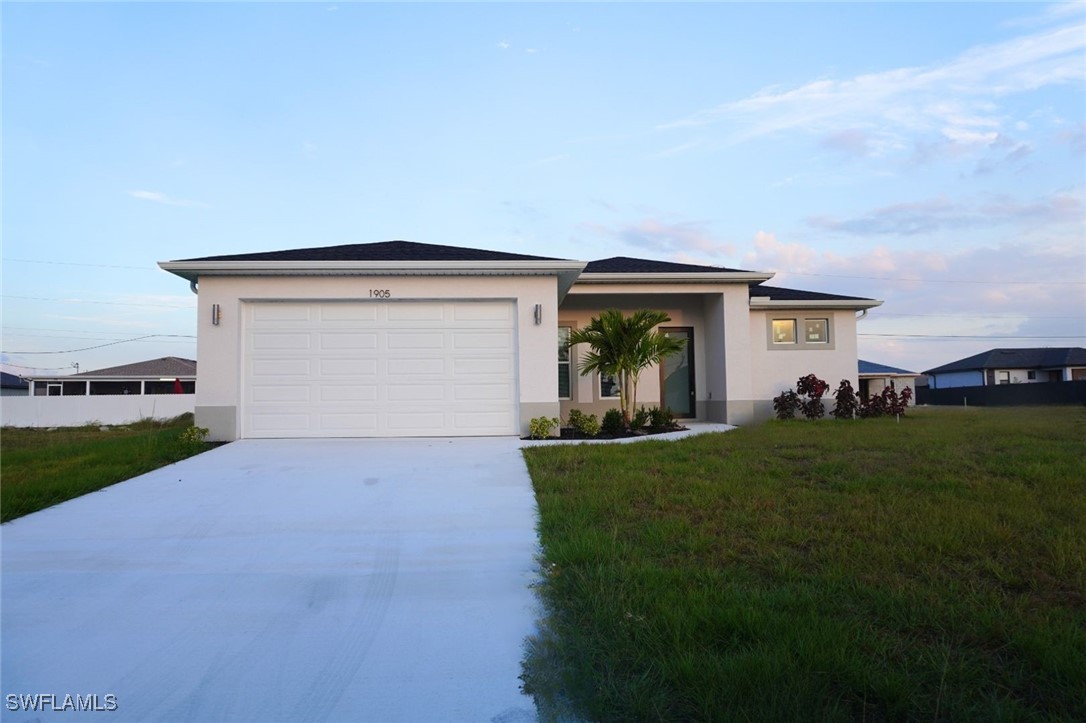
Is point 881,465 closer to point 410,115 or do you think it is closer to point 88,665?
point 88,665

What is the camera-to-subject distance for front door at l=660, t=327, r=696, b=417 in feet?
54.2

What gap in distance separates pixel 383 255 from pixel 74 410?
25.5 metres

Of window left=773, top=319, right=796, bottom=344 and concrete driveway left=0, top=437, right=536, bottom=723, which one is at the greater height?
window left=773, top=319, right=796, bottom=344

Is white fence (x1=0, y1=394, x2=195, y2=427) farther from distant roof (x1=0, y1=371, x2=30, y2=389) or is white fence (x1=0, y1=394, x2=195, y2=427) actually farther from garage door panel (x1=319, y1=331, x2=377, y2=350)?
garage door panel (x1=319, y1=331, x2=377, y2=350)

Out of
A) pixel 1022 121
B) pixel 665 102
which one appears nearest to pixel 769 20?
pixel 665 102

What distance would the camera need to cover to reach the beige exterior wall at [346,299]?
37.2ft

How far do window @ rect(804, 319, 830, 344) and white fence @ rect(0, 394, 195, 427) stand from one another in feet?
83.2

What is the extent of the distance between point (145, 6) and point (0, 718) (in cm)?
1075

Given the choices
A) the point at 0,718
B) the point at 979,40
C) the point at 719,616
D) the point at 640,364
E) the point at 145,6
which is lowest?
the point at 0,718

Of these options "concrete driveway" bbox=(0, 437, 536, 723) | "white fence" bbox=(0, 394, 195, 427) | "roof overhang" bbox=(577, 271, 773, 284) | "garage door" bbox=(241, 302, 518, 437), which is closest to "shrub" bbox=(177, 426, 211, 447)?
"garage door" bbox=(241, 302, 518, 437)

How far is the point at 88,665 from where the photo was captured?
377 centimetres

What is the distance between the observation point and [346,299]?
1175cm

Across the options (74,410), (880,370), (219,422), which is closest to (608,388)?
(219,422)

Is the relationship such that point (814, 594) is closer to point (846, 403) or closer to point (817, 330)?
point (846, 403)
